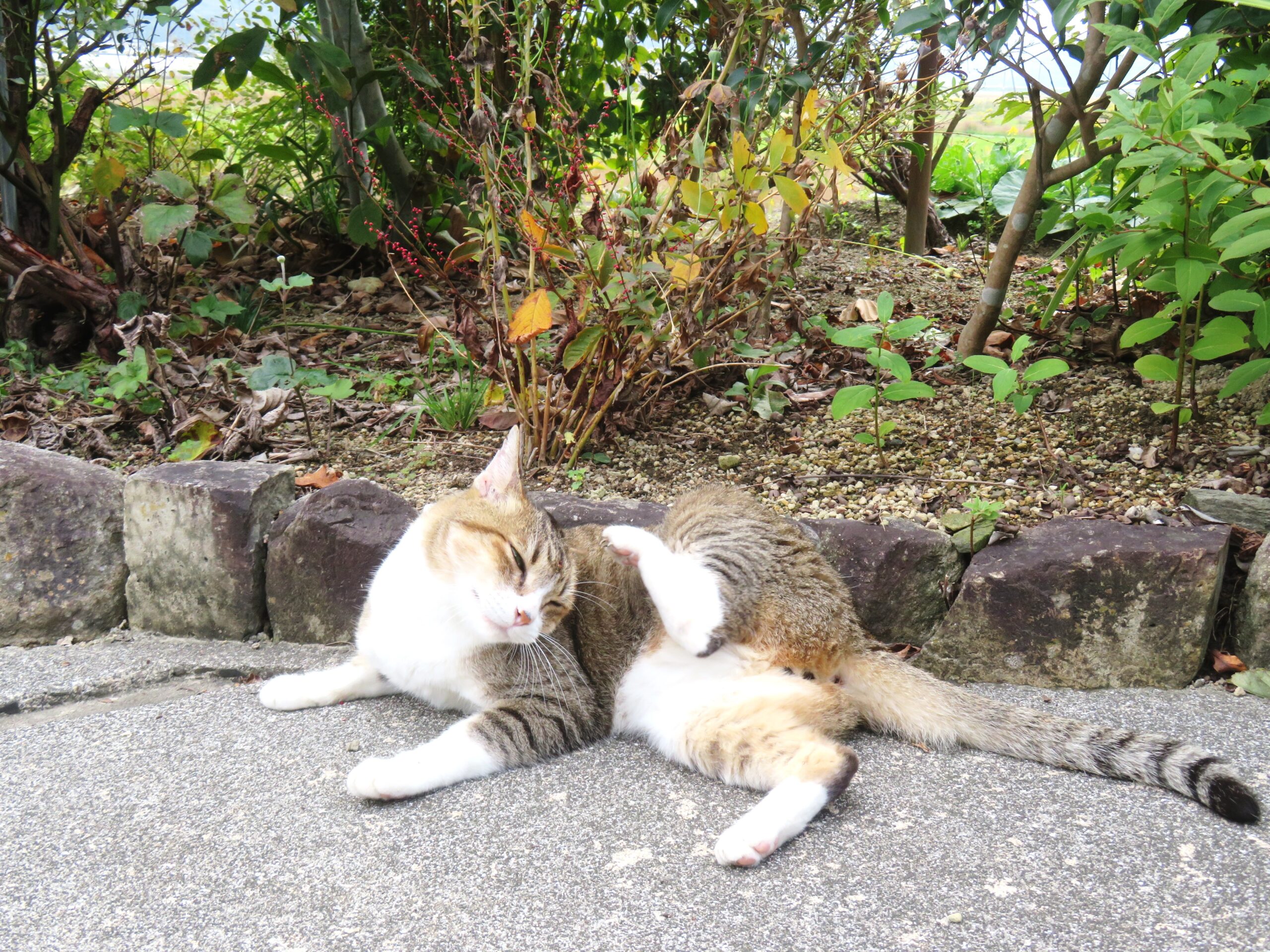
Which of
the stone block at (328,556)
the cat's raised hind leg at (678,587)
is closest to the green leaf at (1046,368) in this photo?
the cat's raised hind leg at (678,587)

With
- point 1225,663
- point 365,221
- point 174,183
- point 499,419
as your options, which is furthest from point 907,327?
point 174,183

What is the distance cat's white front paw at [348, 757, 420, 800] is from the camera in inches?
85.0

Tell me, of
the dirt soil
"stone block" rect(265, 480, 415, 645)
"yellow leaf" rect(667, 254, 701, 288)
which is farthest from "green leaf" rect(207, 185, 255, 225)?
"yellow leaf" rect(667, 254, 701, 288)

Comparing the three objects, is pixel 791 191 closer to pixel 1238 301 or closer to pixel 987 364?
pixel 987 364

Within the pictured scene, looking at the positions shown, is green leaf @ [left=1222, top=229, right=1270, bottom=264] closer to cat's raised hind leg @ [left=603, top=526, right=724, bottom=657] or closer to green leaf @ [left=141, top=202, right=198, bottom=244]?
cat's raised hind leg @ [left=603, top=526, right=724, bottom=657]

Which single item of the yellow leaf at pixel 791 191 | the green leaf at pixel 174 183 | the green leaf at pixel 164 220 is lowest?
the green leaf at pixel 164 220

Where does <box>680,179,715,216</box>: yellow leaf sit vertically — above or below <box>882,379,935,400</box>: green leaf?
above

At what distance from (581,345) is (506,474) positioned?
731mm

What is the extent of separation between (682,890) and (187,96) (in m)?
6.13

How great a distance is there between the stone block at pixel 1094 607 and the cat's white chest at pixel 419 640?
1.47 metres

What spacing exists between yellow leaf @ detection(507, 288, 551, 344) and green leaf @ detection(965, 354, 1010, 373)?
1.42 m

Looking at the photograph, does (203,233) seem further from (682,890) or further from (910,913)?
(910,913)

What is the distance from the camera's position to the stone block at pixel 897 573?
2.87m

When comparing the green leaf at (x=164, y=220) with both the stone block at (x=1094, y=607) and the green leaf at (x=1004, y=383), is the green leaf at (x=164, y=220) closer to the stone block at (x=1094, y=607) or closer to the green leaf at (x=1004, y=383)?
the green leaf at (x=1004, y=383)
